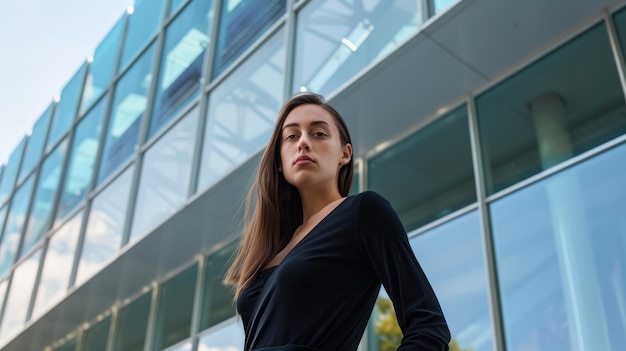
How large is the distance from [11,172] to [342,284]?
1704cm

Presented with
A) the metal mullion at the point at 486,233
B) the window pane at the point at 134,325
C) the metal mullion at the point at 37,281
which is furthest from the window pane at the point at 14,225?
the metal mullion at the point at 486,233

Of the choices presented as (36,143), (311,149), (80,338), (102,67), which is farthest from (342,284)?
(36,143)

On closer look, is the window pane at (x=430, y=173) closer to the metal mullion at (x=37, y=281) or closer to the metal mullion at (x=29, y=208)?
the metal mullion at (x=37, y=281)

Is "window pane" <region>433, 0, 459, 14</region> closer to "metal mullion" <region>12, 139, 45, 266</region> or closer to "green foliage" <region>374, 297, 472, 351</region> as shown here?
"green foliage" <region>374, 297, 472, 351</region>

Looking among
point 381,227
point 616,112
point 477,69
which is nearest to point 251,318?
point 381,227

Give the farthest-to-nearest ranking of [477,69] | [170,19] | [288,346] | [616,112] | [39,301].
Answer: [39,301] < [170,19] < [477,69] < [616,112] < [288,346]

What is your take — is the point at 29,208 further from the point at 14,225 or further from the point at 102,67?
the point at 102,67

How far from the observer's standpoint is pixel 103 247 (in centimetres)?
955

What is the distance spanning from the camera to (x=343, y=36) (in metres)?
6.31

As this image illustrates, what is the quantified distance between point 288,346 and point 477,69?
4.90m

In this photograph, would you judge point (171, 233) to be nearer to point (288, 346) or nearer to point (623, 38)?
point (623, 38)

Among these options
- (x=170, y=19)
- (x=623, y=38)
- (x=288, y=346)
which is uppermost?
(x=170, y=19)

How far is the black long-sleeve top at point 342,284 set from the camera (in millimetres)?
1195

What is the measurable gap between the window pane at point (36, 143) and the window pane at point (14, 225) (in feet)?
1.26
